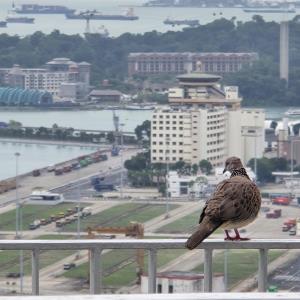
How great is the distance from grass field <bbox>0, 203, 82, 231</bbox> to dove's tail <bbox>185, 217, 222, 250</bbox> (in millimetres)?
11492

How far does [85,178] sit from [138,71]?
17.4 m

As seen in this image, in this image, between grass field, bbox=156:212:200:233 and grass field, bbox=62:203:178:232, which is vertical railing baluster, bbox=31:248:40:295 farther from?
grass field, bbox=62:203:178:232

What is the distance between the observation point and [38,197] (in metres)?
17.2

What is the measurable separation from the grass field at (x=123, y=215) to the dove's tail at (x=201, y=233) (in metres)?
11.4

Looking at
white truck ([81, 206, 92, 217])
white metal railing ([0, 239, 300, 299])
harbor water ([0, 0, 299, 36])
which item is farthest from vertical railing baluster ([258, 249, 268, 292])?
harbor water ([0, 0, 299, 36])

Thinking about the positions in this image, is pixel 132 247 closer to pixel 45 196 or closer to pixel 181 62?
pixel 45 196

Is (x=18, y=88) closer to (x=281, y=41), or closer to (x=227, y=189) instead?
(x=281, y=41)

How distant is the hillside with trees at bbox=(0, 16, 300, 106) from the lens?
3706cm

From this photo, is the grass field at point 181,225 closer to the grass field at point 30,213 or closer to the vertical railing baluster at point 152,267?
the grass field at point 30,213

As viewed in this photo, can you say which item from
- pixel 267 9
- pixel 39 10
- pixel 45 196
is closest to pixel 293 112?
pixel 45 196

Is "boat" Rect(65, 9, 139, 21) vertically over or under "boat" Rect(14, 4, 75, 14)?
under

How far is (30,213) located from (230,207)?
43.5ft

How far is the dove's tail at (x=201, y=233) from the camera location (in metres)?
2.98

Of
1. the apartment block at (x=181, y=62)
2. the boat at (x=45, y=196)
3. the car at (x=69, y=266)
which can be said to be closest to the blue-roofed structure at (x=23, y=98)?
the apartment block at (x=181, y=62)
